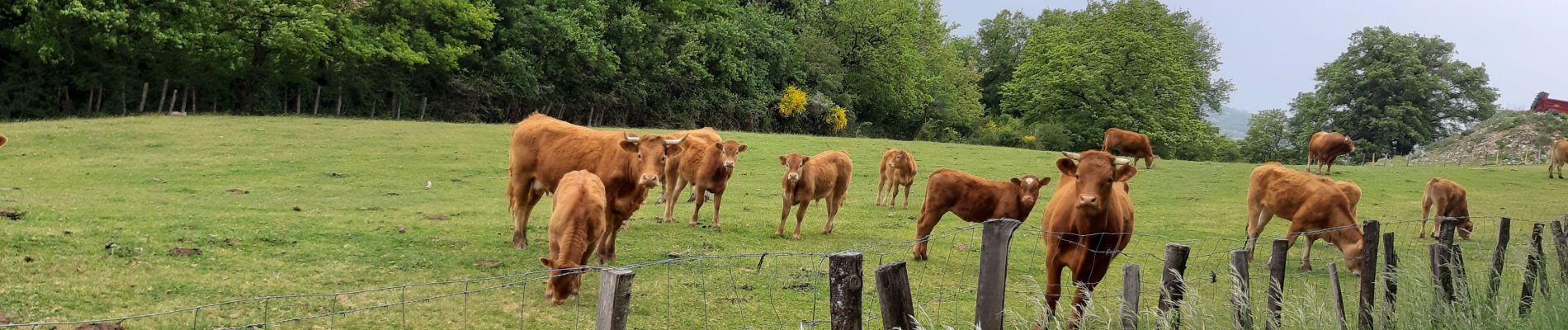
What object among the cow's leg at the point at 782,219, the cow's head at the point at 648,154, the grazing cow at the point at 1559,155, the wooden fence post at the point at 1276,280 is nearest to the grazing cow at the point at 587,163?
the cow's head at the point at 648,154

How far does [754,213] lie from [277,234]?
6.66m

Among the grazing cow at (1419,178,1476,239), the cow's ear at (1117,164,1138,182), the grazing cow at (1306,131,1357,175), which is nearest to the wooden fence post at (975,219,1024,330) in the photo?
the cow's ear at (1117,164,1138,182)

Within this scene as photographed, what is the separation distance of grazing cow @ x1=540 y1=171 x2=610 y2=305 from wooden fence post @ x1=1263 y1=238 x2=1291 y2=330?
14.4 feet

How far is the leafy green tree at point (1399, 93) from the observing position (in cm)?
5122

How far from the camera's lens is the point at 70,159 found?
17188 mm

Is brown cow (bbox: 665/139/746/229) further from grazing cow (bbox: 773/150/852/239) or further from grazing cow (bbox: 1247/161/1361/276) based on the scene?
grazing cow (bbox: 1247/161/1361/276)

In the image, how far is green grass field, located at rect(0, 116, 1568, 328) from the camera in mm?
7031

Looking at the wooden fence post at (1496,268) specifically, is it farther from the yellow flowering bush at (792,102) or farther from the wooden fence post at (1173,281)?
the yellow flowering bush at (792,102)

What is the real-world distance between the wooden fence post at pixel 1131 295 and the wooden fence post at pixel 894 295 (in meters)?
1.46

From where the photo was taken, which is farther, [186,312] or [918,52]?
[918,52]

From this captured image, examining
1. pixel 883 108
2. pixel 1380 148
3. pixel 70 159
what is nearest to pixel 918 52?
pixel 883 108

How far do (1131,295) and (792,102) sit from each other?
43.0 meters

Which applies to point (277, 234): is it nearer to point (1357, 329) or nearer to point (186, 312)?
point (186, 312)

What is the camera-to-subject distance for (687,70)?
147ft
